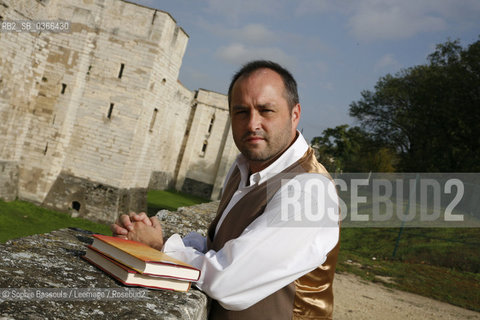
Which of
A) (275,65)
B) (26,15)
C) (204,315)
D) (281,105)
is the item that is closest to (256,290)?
(204,315)

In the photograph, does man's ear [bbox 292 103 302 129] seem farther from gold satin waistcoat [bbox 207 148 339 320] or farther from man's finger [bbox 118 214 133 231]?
man's finger [bbox 118 214 133 231]

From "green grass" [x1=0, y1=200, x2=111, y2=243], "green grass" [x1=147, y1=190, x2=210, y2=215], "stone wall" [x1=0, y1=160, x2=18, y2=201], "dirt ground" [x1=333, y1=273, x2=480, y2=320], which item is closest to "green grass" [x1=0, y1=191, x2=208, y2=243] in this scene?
"green grass" [x1=0, y1=200, x2=111, y2=243]

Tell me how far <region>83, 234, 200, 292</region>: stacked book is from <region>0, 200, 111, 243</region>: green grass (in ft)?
34.4

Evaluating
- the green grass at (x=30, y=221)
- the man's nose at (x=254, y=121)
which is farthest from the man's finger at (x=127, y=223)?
the green grass at (x=30, y=221)

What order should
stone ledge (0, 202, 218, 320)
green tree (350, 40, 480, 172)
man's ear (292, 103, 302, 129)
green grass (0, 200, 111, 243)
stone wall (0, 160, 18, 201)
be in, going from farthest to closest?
1. green tree (350, 40, 480, 172)
2. stone wall (0, 160, 18, 201)
3. green grass (0, 200, 111, 243)
4. man's ear (292, 103, 302, 129)
5. stone ledge (0, 202, 218, 320)

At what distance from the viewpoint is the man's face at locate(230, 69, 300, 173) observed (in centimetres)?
196

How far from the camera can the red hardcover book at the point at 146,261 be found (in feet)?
5.29

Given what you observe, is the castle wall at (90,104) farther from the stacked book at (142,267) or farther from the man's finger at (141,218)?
the stacked book at (142,267)

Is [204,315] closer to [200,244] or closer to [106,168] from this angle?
[200,244]

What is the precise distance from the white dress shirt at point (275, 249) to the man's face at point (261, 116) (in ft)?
1.00

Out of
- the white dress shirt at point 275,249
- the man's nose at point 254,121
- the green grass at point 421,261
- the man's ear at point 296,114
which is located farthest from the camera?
the green grass at point 421,261

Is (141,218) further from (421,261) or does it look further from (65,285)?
(421,261)

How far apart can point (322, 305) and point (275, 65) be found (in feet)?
3.98

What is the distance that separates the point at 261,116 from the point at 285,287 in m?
0.82
